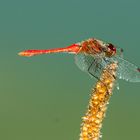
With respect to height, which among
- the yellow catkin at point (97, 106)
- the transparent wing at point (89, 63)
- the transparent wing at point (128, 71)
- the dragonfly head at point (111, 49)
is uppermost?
the transparent wing at point (89, 63)

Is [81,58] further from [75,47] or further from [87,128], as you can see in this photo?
[87,128]

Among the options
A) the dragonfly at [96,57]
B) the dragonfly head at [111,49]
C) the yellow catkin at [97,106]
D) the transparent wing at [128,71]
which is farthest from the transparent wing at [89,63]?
the yellow catkin at [97,106]

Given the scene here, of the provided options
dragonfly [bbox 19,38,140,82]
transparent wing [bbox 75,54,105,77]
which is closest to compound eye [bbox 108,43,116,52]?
dragonfly [bbox 19,38,140,82]

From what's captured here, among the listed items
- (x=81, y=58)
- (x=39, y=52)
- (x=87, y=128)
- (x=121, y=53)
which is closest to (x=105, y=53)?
(x=121, y=53)

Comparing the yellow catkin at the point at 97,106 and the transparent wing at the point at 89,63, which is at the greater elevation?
the transparent wing at the point at 89,63

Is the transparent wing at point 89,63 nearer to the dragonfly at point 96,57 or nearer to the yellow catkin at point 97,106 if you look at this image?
the dragonfly at point 96,57

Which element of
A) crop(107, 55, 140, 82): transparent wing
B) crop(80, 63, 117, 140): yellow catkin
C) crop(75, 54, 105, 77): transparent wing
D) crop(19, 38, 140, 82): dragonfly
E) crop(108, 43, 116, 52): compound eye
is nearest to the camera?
crop(80, 63, 117, 140): yellow catkin

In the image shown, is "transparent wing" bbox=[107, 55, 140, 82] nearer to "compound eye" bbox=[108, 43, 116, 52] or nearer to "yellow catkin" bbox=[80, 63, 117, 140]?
"compound eye" bbox=[108, 43, 116, 52]

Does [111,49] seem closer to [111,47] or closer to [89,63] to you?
[111,47]
